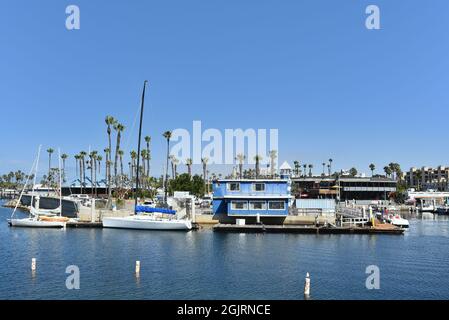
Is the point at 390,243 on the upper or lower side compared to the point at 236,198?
lower

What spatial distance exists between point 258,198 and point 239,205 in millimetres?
3191

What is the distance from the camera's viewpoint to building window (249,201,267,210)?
6706 centimetres

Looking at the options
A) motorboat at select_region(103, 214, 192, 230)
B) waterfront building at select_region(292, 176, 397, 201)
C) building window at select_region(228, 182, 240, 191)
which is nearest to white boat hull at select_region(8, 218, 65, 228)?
motorboat at select_region(103, 214, 192, 230)

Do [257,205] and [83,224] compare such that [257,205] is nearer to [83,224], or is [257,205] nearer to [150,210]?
[150,210]

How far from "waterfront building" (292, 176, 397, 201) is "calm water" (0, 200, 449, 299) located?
91168mm

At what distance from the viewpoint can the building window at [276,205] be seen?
67.0 meters

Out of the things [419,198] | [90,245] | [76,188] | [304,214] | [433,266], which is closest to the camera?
[433,266]

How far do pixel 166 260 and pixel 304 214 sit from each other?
3572 centimetres

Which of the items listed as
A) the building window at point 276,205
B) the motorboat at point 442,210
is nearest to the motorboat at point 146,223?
the building window at point 276,205

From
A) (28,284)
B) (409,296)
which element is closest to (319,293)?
(409,296)

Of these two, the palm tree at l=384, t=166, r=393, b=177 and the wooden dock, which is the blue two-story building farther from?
the palm tree at l=384, t=166, r=393, b=177
